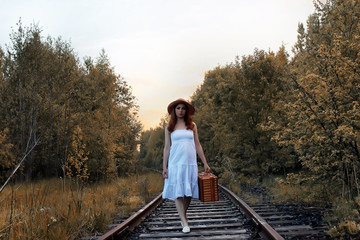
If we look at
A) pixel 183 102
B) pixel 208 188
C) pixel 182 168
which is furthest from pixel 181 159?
pixel 183 102

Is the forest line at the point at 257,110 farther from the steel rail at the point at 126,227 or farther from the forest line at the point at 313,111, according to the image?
the steel rail at the point at 126,227

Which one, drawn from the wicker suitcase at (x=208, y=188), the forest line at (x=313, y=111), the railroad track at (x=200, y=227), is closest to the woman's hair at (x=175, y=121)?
the wicker suitcase at (x=208, y=188)

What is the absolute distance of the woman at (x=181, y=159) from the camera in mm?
4277

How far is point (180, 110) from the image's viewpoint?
4418 mm

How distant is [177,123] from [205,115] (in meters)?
20.6

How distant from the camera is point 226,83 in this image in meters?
14.6

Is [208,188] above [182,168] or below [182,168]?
below

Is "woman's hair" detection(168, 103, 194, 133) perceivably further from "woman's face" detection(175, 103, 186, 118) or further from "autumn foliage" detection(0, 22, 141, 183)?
"autumn foliage" detection(0, 22, 141, 183)

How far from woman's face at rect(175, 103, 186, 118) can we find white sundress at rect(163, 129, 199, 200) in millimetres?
243

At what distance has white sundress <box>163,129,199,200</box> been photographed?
168 inches

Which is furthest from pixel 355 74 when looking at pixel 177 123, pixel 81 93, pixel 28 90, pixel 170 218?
pixel 81 93

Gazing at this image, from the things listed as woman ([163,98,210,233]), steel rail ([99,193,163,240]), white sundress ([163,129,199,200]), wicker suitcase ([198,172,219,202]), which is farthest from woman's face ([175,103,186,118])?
steel rail ([99,193,163,240])

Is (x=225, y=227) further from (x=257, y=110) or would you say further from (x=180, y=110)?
(x=257, y=110)

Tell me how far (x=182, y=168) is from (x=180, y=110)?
2.83ft
